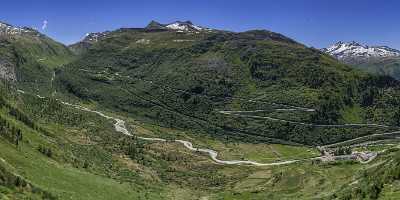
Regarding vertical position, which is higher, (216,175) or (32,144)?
(32,144)

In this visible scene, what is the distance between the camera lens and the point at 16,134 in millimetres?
105500

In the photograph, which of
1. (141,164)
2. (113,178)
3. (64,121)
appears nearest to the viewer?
(113,178)

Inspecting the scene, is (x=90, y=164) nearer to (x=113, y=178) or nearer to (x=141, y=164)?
(x=113, y=178)

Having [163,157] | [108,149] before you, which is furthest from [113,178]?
[163,157]

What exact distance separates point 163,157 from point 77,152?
41.3 meters

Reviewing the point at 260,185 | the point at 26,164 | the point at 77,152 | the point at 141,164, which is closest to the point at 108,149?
the point at 141,164

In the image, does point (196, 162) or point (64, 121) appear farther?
point (64, 121)

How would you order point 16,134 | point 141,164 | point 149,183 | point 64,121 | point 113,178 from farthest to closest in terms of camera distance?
point 64,121 < point 141,164 < point 149,183 < point 113,178 < point 16,134

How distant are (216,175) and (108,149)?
30431 millimetres

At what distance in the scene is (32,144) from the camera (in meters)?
109

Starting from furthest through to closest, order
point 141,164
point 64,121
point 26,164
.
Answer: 1. point 64,121
2. point 141,164
3. point 26,164

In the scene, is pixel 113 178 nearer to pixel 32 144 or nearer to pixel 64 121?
pixel 32 144

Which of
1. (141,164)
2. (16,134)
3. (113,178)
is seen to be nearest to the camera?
(16,134)

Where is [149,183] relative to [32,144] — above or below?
below
